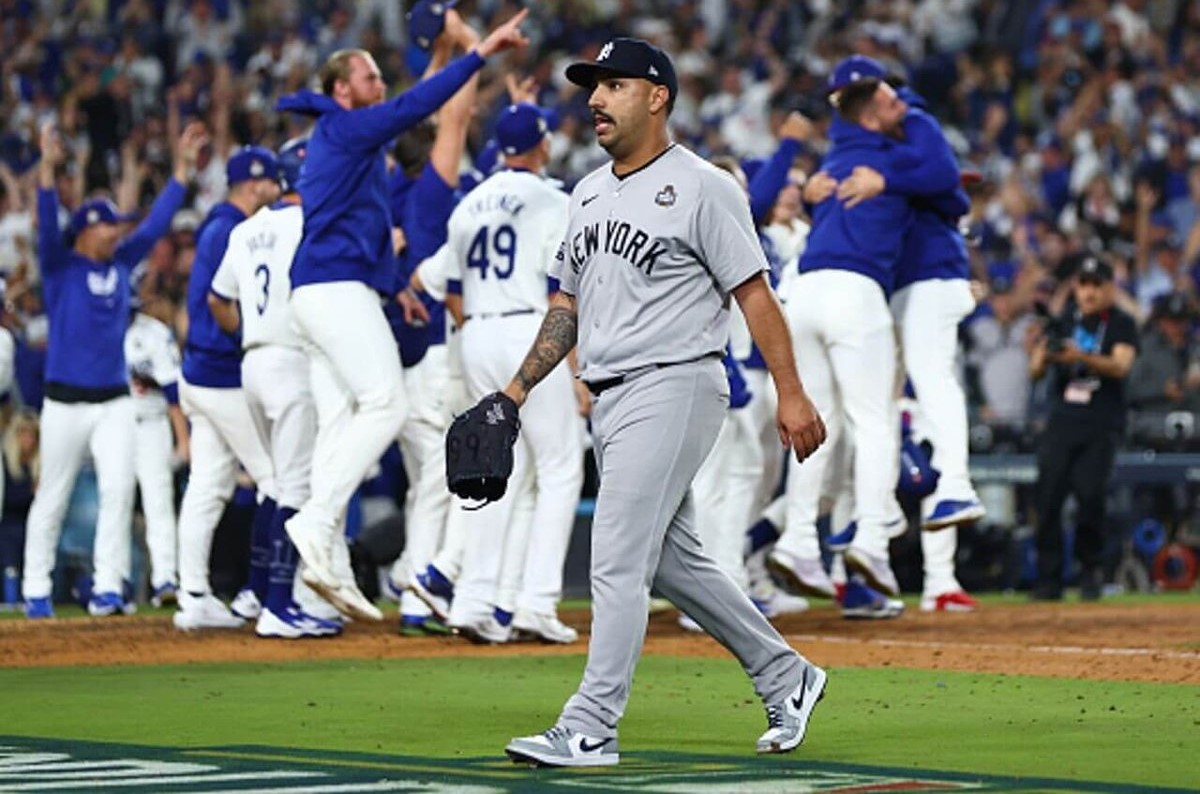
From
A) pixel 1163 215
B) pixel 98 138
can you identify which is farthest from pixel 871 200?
pixel 98 138

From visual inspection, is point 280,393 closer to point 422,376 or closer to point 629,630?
point 422,376

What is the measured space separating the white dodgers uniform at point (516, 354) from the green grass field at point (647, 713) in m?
0.84

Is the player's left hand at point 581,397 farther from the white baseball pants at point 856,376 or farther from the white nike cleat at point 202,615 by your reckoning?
the white nike cleat at point 202,615

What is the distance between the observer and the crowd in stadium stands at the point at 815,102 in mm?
21453

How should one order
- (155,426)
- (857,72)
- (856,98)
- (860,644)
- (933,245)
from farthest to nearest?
(155,426)
(933,245)
(856,98)
(857,72)
(860,644)

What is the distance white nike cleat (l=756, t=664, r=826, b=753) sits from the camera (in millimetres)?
7406

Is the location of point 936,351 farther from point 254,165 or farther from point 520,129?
point 254,165

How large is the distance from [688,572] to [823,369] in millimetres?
6229

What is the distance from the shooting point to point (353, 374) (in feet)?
39.4

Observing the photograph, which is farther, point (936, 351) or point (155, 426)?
point (155, 426)

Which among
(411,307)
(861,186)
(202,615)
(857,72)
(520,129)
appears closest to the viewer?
(520,129)

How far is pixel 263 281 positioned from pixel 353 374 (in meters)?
1.20

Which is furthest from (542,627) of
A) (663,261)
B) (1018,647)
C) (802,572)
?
(663,261)

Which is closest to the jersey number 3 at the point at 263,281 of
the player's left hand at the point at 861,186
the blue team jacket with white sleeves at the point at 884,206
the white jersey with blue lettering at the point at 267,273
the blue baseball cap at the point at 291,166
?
the white jersey with blue lettering at the point at 267,273
